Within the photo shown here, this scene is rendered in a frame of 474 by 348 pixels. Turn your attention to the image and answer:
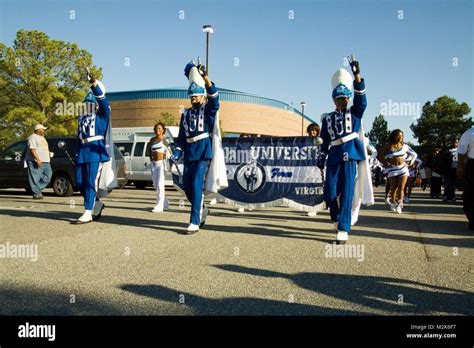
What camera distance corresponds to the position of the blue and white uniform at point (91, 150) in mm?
7654

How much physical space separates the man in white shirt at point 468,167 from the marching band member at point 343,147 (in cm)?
259

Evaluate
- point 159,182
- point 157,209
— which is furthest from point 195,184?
point 159,182

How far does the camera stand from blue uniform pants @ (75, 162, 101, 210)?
25.2 feet

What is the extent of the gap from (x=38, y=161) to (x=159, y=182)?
4.24 meters

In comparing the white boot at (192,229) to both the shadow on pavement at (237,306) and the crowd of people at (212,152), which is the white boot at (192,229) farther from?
the shadow on pavement at (237,306)

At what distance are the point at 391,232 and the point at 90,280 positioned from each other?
4.83 m

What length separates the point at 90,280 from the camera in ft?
12.8

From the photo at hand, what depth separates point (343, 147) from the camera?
619 centimetres

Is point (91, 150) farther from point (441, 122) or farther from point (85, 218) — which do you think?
point (441, 122)

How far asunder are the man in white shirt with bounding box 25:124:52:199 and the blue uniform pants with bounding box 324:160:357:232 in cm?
896

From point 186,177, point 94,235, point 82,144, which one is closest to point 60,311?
point 94,235

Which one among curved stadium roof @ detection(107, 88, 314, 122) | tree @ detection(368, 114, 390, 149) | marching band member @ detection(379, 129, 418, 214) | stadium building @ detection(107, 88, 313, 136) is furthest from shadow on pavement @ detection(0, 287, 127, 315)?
tree @ detection(368, 114, 390, 149)

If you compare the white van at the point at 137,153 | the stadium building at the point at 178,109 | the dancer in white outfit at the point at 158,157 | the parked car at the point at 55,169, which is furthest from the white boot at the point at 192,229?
the stadium building at the point at 178,109

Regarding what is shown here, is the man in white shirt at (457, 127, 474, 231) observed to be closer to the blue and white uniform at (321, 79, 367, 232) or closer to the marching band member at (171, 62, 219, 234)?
the blue and white uniform at (321, 79, 367, 232)
